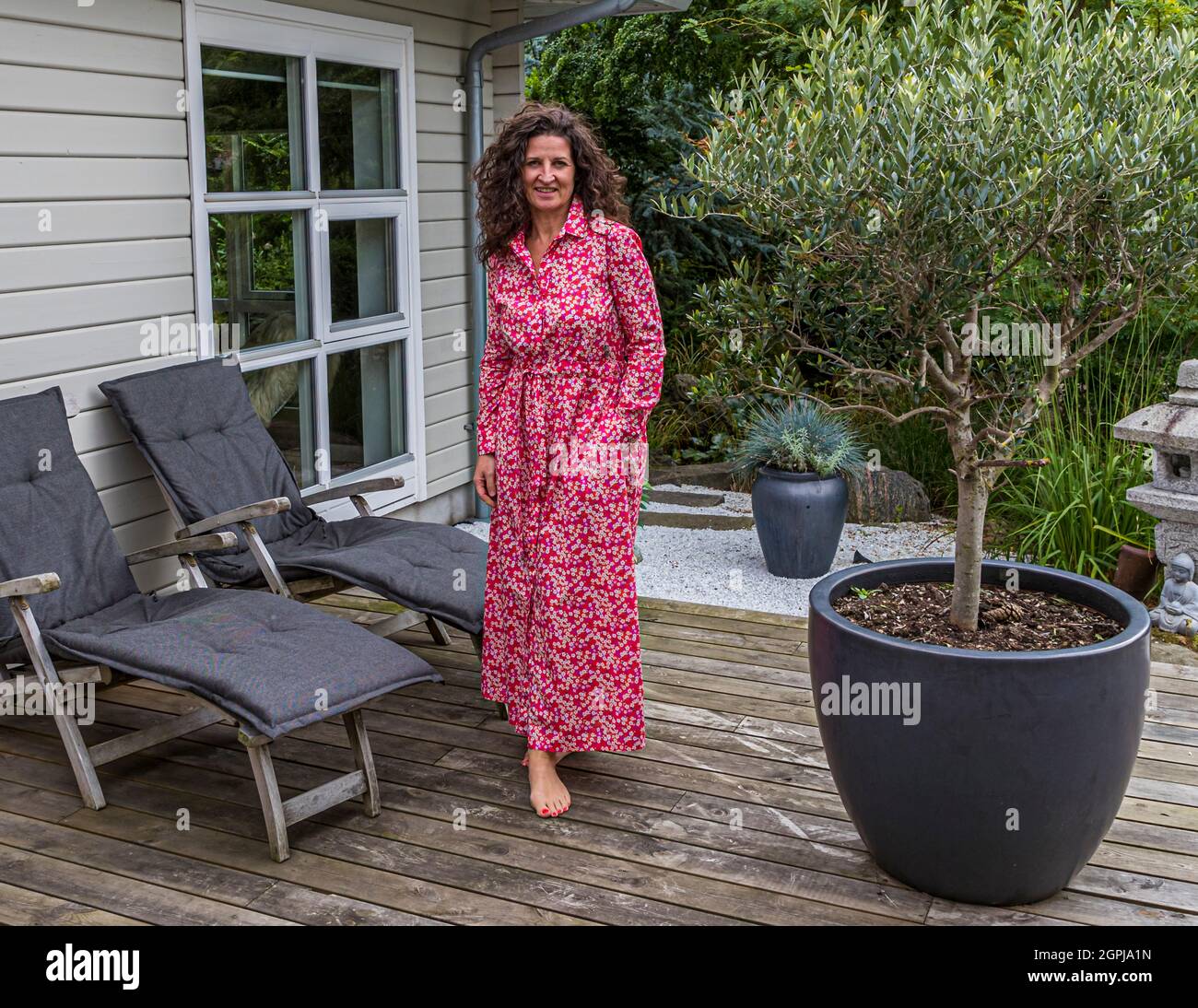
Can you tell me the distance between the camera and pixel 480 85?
238 inches

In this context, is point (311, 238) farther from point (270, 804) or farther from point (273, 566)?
point (270, 804)

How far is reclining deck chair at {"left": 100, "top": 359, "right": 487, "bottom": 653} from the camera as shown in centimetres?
394

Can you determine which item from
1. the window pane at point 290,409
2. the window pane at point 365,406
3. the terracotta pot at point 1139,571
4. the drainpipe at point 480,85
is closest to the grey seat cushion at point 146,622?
the window pane at point 290,409

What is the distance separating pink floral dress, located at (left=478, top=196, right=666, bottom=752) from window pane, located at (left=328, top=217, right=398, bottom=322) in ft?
6.28

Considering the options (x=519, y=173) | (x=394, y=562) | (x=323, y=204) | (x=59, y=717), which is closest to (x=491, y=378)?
(x=519, y=173)

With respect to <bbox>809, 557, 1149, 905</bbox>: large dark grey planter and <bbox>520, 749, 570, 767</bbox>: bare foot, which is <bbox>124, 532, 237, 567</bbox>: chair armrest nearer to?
<bbox>520, 749, 570, 767</bbox>: bare foot

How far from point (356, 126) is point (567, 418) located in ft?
8.15

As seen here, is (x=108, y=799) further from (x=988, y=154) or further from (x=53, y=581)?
(x=988, y=154)

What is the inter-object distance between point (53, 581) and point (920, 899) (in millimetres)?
2210

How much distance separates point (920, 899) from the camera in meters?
2.92

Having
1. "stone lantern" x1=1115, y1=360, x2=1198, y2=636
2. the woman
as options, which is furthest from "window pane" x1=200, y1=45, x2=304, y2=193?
"stone lantern" x1=1115, y1=360, x2=1198, y2=636

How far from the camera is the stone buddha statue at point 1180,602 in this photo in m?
4.74

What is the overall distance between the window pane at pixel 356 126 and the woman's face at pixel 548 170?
77.4 inches

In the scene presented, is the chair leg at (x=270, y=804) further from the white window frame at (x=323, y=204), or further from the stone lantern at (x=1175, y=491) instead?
the stone lantern at (x=1175, y=491)
